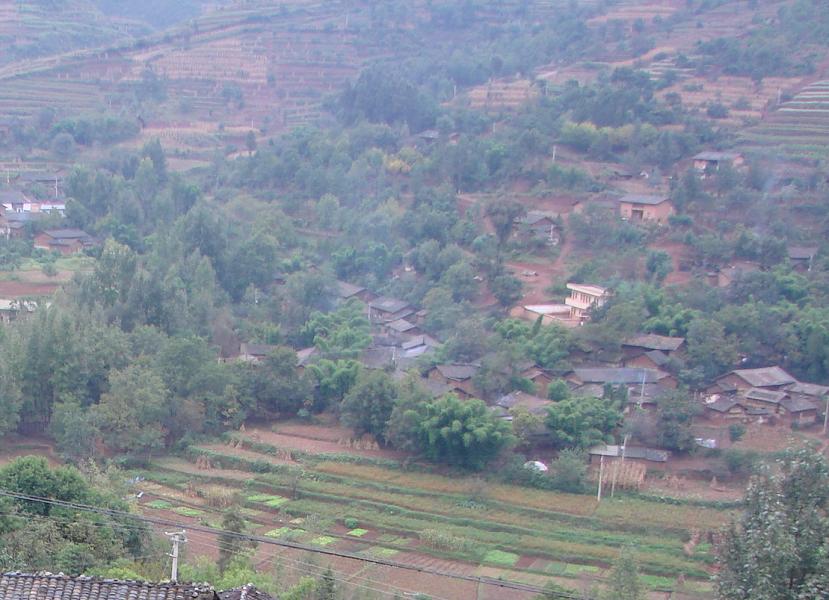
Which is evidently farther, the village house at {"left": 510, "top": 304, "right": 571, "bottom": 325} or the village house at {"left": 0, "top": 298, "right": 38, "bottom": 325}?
the village house at {"left": 510, "top": 304, "right": 571, "bottom": 325}

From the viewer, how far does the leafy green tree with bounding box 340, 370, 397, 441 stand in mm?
15648

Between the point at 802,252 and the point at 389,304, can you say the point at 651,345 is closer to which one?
the point at 802,252

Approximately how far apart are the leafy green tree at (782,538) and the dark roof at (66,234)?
2003 cm

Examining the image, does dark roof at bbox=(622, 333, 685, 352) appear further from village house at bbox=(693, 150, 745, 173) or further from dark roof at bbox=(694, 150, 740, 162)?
dark roof at bbox=(694, 150, 740, 162)

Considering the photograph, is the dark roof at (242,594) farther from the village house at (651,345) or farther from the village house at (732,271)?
the village house at (732,271)

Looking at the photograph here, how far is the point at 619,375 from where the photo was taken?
17188 mm

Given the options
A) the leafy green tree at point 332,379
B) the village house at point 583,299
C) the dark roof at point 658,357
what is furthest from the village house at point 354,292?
the dark roof at point 658,357

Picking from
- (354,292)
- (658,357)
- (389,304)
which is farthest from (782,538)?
(354,292)

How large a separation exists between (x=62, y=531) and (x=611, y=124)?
20.3 m

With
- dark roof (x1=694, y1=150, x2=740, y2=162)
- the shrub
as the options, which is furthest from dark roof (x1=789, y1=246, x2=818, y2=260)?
the shrub

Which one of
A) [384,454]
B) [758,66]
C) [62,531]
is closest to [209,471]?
[384,454]

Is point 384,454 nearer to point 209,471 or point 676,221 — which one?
point 209,471

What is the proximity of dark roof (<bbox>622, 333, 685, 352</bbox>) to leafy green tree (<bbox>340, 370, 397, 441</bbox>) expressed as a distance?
4.66 m

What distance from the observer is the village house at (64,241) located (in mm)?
24531
